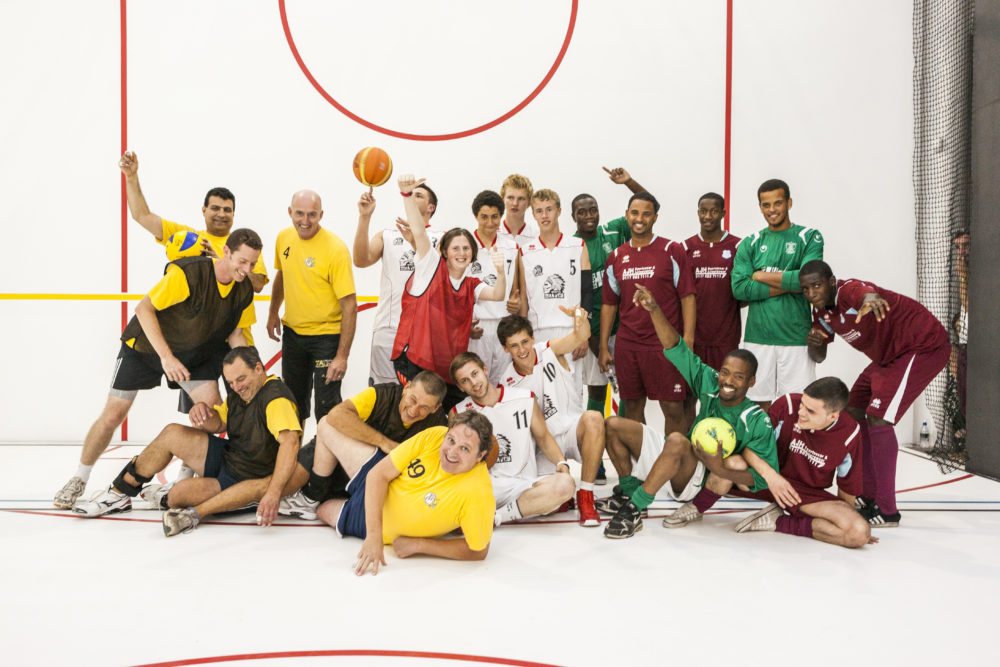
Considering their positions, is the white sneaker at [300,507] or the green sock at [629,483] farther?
the green sock at [629,483]

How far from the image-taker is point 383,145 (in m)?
6.08

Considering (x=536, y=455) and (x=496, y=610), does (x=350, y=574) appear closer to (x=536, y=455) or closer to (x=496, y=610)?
(x=496, y=610)

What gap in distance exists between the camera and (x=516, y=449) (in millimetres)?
3744

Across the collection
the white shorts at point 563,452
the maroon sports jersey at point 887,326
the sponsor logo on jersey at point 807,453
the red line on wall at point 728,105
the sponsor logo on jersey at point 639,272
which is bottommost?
the white shorts at point 563,452

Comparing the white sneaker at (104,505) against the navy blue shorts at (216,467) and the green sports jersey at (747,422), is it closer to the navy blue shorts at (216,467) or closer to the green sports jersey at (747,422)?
the navy blue shorts at (216,467)

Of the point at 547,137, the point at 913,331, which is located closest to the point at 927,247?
the point at 913,331

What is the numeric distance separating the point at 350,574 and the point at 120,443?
4.04 m

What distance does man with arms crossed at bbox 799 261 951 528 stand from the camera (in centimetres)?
384

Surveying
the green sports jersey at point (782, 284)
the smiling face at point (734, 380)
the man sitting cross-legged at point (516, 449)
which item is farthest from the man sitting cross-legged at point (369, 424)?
the green sports jersey at point (782, 284)

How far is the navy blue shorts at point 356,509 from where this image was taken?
3.40m

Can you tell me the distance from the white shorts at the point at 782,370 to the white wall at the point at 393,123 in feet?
6.11

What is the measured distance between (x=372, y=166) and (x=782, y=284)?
8.63 ft

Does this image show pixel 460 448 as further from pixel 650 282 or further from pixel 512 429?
pixel 650 282

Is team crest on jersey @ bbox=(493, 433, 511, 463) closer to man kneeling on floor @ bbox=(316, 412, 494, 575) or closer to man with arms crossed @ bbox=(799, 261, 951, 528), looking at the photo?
man kneeling on floor @ bbox=(316, 412, 494, 575)
